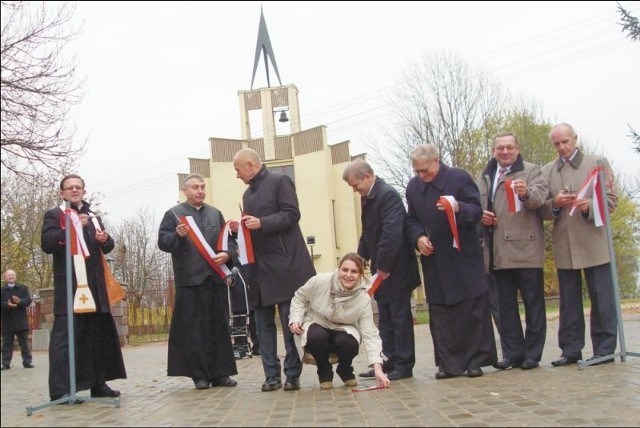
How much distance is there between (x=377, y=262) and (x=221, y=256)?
1479 mm

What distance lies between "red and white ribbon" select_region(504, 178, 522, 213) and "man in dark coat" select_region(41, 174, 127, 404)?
3.65 meters

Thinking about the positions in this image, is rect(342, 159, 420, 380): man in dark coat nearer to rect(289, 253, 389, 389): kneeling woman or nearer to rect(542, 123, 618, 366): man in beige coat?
rect(289, 253, 389, 389): kneeling woman

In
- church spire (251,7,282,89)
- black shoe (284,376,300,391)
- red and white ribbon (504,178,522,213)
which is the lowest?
black shoe (284,376,300,391)

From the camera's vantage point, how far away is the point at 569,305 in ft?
23.6

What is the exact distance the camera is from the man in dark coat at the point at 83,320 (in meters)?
6.22

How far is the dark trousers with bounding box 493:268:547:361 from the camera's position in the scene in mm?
7172

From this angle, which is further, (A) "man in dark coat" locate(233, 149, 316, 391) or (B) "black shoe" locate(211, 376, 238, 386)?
(B) "black shoe" locate(211, 376, 238, 386)

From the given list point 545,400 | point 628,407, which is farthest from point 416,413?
point 628,407

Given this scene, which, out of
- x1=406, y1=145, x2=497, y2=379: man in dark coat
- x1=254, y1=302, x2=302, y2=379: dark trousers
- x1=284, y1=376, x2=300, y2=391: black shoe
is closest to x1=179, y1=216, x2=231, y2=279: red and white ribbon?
x1=254, y1=302, x2=302, y2=379: dark trousers

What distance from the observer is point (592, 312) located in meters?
7.14

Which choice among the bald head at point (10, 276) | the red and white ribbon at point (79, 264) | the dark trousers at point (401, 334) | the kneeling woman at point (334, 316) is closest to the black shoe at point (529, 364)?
the dark trousers at point (401, 334)

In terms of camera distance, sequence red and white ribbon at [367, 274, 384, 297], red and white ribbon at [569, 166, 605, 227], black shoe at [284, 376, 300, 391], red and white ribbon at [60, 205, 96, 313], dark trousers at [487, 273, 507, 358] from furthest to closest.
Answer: dark trousers at [487, 273, 507, 358]
red and white ribbon at [569, 166, 605, 227]
red and white ribbon at [367, 274, 384, 297]
black shoe at [284, 376, 300, 391]
red and white ribbon at [60, 205, 96, 313]

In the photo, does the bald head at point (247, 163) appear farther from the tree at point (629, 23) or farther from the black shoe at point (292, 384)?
the tree at point (629, 23)

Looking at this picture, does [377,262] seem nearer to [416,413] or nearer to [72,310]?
[416,413]
